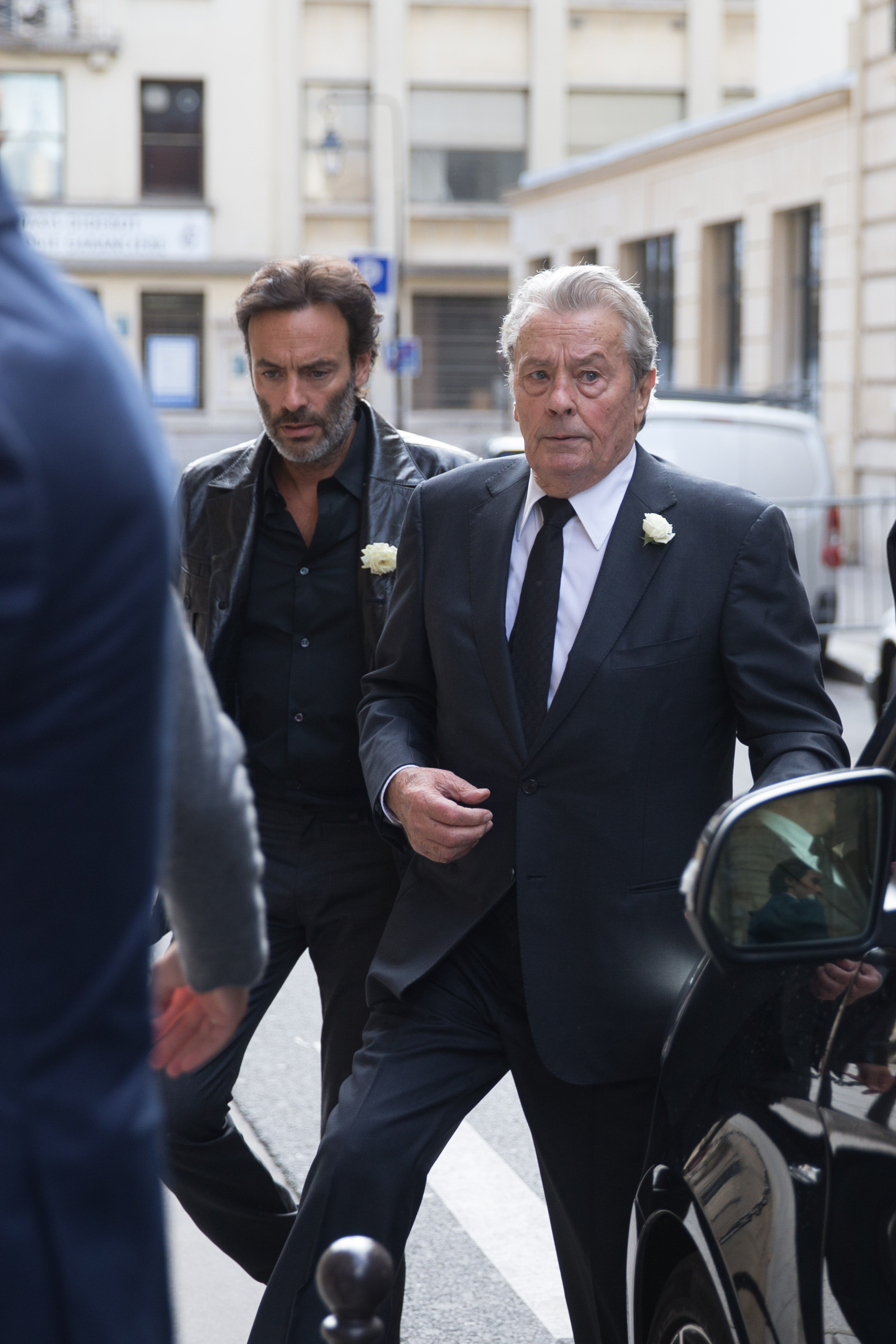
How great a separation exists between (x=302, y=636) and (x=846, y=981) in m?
1.74

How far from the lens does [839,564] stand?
1326cm

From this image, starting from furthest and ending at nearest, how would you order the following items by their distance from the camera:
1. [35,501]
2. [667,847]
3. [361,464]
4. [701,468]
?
[701,468] < [361,464] < [667,847] < [35,501]

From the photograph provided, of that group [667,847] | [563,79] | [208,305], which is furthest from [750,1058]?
[563,79]

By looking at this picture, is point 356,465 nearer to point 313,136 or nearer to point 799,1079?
point 799,1079

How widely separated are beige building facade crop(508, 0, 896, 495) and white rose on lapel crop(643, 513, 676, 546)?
14452 millimetres

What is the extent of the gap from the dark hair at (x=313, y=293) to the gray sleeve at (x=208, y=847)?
6.59 feet

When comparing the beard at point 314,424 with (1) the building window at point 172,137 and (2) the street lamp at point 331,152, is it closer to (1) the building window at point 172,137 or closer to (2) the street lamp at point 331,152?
(2) the street lamp at point 331,152

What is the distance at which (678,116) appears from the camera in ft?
134

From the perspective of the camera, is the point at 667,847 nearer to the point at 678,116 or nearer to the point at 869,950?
the point at 869,950

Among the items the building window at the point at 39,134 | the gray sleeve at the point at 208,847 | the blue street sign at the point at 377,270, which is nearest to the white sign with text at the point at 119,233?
the building window at the point at 39,134

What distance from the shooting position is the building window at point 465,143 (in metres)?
40.3

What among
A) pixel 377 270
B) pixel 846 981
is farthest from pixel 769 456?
pixel 846 981

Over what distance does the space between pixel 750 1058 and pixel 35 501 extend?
53.8 inches

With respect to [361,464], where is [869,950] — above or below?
below
